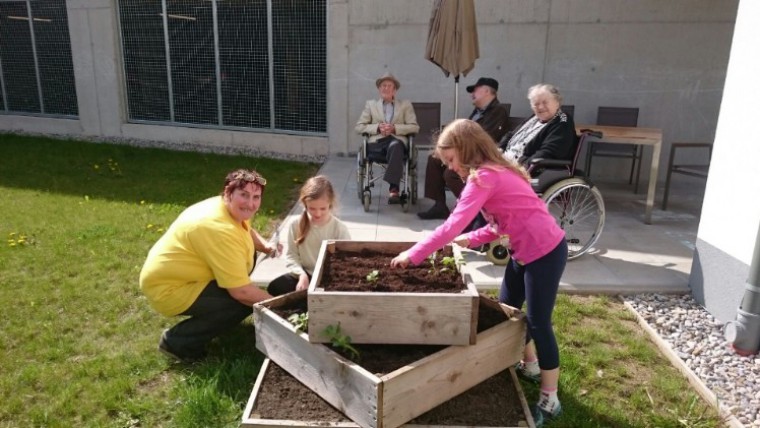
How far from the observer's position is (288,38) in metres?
8.58

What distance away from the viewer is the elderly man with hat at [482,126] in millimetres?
5285

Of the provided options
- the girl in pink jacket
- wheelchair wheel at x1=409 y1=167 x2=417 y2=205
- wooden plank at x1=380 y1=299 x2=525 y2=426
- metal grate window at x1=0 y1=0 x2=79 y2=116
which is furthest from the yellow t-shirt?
metal grate window at x1=0 y1=0 x2=79 y2=116

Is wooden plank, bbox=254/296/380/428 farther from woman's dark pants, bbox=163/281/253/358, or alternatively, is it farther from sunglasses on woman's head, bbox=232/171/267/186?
sunglasses on woman's head, bbox=232/171/267/186

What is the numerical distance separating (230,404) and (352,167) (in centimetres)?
551

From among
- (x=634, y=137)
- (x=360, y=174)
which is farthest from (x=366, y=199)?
(x=634, y=137)

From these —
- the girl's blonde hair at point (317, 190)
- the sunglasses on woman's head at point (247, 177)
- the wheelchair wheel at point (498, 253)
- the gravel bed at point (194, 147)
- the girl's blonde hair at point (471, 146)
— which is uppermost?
the girl's blonde hair at point (471, 146)

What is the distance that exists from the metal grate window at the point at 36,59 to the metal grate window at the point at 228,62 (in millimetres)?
1453

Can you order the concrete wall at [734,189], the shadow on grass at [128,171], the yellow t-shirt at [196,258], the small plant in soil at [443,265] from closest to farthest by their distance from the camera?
the small plant in soil at [443,265] → the yellow t-shirt at [196,258] → the concrete wall at [734,189] → the shadow on grass at [128,171]

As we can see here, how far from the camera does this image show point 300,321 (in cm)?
244

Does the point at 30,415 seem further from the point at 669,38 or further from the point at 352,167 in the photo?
the point at 669,38

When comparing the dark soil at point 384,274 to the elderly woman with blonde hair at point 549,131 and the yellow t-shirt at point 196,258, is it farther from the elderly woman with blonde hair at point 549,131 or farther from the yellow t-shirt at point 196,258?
the elderly woman with blonde hair at point 549,131

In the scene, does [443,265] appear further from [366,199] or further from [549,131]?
[366,199]

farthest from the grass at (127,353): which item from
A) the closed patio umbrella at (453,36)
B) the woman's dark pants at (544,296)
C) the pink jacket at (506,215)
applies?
the closed patio umbrella at (453,36)

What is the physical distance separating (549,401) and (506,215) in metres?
0.87
